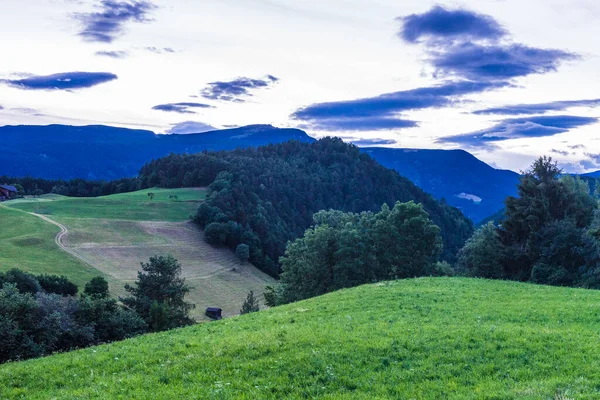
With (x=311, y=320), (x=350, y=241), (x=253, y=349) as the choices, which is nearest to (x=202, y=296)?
(x=350, y=241)

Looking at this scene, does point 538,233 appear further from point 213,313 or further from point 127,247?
point 127,247

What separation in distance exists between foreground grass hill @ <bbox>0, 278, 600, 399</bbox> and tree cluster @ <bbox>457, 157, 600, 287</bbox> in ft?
106

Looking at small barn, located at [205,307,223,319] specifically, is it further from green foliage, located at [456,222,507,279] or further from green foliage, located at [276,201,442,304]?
green foliage, located at [456,222,507,279]

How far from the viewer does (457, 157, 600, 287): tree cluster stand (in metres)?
52.6

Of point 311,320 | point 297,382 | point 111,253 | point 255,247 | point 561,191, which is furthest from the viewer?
point 255,247

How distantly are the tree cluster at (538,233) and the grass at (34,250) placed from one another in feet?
214

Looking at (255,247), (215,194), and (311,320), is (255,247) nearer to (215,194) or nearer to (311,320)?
(215,194)

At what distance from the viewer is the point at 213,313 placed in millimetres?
83688

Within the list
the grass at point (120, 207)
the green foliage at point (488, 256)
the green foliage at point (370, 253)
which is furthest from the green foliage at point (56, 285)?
the green foliage at point (488, 256)

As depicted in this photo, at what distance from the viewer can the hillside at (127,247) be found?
3507 inches

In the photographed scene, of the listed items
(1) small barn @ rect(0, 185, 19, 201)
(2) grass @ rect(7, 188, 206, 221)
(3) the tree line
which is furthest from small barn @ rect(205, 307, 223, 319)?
(1) small barn @ rect(0, 185, 19, 201)

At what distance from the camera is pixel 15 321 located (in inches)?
1102

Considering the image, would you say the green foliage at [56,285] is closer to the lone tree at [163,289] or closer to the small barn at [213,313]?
the lone tree at [163,289]

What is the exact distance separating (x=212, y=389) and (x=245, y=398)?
126cm
